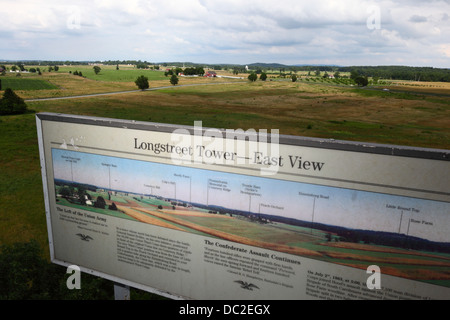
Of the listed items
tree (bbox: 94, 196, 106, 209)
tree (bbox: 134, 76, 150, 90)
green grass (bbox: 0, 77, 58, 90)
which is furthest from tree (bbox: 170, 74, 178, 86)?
tree (bbox: 94, 196, 106, 209)

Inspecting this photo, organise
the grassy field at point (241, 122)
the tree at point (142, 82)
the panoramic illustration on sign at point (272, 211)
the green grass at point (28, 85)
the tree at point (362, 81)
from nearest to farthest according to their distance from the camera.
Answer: the panoramic illustration on sign at point (272, 211)
the grassy field at point (241, 122)
the green grass at point (28, 85)
the tree at point (142, 82)
the tree at point (362, 81)

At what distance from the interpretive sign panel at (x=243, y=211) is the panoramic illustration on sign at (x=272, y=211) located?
0.05ft

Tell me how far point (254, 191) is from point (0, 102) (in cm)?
4984

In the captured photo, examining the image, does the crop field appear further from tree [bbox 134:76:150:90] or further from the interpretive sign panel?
tree [bbox 134:76:150:90]

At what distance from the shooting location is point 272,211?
4859 millimetres

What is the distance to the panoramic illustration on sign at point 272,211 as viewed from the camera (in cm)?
413

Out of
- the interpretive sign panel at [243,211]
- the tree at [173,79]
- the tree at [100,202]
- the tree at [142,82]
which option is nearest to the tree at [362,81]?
the tree at [173,79]

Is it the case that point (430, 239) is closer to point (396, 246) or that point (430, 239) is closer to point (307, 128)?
point (396, 246)

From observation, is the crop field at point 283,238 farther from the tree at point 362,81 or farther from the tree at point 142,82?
the tree at point 362,81

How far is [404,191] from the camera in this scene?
4113mm

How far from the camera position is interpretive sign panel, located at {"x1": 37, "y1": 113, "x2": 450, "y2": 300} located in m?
4.16

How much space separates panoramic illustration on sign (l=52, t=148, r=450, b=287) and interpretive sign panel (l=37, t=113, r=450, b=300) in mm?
16

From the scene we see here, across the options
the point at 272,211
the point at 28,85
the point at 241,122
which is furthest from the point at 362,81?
the point at 272,211
